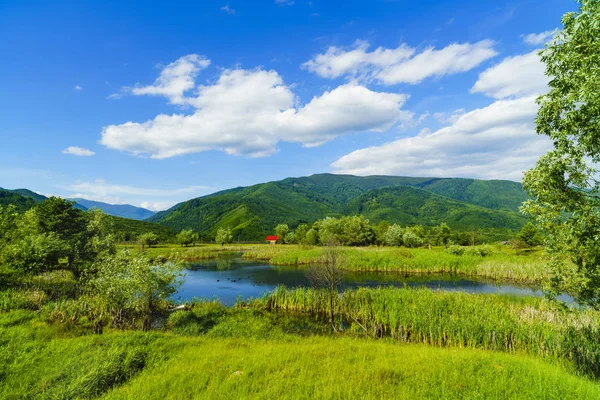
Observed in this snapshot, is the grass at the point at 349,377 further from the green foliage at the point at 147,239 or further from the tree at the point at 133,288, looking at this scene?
the green foliage at the point at 147,239

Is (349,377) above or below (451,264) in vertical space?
above

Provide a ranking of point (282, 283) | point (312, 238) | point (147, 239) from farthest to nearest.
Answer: point (312, 238) < point (147, 239) < point (282, 283)

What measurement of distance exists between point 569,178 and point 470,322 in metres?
12.3

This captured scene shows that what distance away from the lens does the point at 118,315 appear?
21969mm

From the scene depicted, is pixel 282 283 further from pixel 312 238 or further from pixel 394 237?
pixel 394 237

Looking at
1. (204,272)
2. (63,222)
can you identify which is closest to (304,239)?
(204,272)

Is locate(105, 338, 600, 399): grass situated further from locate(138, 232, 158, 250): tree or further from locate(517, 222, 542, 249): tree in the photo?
locate(138, 232, 158, 250): tree

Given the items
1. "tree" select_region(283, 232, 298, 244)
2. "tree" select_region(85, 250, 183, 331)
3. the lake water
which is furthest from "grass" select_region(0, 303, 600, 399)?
"tree" select_region(283, 232, 298, 244)

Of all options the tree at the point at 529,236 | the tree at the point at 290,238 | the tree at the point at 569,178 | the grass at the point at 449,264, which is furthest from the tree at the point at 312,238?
the tree at the point at 569,178

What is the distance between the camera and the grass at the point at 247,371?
33.6 feet

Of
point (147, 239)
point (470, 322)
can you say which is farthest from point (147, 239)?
point (470, 322)

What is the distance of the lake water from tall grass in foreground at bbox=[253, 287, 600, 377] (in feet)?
43.4

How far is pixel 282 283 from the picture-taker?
48562mm

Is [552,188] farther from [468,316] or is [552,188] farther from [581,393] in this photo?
[468,316]
